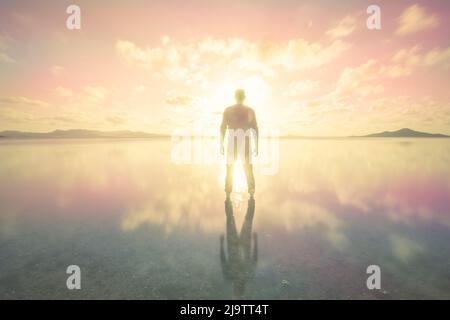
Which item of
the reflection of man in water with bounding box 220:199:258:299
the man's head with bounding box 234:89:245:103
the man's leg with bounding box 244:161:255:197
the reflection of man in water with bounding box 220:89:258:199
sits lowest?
the reflection of man in water with bounding box 220:199:258:299

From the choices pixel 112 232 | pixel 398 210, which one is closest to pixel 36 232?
pixel 112 232

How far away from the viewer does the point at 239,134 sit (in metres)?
6.64

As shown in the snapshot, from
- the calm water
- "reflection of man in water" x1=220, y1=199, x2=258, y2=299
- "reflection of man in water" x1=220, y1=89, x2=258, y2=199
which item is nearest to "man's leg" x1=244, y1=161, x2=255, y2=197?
"reflection of man in water" x1=220, y1=89, x2=258, y2=199

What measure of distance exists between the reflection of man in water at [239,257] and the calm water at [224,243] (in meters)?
0.02

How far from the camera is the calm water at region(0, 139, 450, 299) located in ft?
8.63

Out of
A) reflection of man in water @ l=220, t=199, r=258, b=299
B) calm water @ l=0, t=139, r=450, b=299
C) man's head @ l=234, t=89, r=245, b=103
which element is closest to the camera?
calm water @ l=0, t=139, r=450, b=299

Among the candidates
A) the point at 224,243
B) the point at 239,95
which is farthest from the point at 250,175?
the point at 224,243

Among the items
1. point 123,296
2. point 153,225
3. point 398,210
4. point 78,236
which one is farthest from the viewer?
point 398,210

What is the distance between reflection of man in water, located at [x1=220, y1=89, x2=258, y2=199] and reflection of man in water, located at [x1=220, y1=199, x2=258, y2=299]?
192 centimetres

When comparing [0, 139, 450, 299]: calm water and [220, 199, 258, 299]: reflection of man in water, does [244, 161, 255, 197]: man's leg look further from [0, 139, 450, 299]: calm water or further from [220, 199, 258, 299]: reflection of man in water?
[220, 199, 258, 299]: reflection of man in water

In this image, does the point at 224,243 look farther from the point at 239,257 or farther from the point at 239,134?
the point at 239,134
